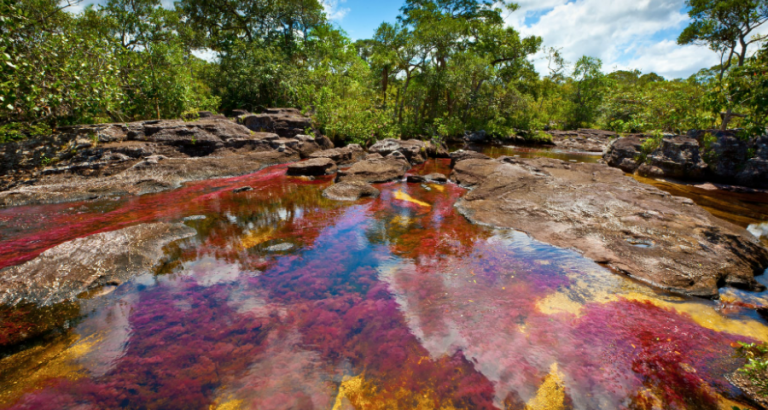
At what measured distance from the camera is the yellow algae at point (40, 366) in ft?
7.87

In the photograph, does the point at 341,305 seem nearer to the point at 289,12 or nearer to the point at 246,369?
the point at 246,369

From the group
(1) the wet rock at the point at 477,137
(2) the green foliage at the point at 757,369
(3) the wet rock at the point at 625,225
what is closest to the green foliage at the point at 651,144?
(3) the wet rock at the point at 625,225

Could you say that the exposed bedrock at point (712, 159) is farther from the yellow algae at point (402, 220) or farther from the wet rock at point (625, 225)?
the yellow algae at point (402, 220)

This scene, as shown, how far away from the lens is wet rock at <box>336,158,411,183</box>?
9.74 m

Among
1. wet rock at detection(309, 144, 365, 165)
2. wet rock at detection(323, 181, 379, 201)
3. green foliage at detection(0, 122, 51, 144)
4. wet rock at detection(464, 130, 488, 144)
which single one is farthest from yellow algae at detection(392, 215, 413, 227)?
wet rock at detection(464, 130, 488, 144)

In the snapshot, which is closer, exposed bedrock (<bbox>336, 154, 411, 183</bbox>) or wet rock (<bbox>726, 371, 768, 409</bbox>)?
wet rock (<bbox>726, 371, 768, 409</bbox>)

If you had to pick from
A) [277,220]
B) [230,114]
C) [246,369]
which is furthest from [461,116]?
[246,369]

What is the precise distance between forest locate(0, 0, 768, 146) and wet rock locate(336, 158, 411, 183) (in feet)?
A: 17.9

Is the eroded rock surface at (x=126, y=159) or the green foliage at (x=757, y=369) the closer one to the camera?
the green foliage at (x=757, y=369)

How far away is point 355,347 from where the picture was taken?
299 centimetres

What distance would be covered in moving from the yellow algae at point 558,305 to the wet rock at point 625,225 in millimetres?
1351

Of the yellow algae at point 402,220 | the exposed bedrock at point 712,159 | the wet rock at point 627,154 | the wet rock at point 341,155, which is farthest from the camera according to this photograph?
the wet rock at point 341,155

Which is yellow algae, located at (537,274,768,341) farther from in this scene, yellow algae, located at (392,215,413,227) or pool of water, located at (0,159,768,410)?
yellow algae, located at (392,215,413,227)

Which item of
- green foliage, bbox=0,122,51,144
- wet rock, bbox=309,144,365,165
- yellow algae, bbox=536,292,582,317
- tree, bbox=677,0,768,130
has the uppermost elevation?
tree, bbox=677,0,768,130
